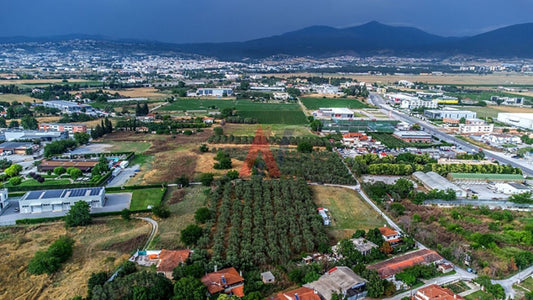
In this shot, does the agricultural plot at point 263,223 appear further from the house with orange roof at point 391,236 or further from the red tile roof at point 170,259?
the house with orange roof at point 391,236

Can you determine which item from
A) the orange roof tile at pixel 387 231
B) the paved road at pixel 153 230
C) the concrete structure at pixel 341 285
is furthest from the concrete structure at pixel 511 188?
the paved road at pixel 153 230

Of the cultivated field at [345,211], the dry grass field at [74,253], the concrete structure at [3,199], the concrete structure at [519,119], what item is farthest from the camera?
the concrete structure at [519,119]

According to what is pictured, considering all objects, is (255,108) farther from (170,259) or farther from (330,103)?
(170,259)

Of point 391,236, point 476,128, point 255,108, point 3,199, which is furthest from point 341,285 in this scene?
point 255,108

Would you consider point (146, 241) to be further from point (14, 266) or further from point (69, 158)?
point (69, 158)

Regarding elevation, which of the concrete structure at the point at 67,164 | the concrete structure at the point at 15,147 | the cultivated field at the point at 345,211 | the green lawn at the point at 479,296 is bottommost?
the green lawn at the point at 479,296

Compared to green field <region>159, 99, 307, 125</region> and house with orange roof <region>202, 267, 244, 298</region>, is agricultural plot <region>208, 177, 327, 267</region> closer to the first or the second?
house with orange roof <region>202, 267, 244, 298</region>

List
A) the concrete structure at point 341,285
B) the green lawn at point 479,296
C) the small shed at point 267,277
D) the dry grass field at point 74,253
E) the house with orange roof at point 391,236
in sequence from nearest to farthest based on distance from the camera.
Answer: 1. the concrete structure at point 341,285
2. the green lawn at point 479,296
3. the dry grass field at point 74,253
4. the small shed at point 267,277
5. the house with orange roof at point 391,236
